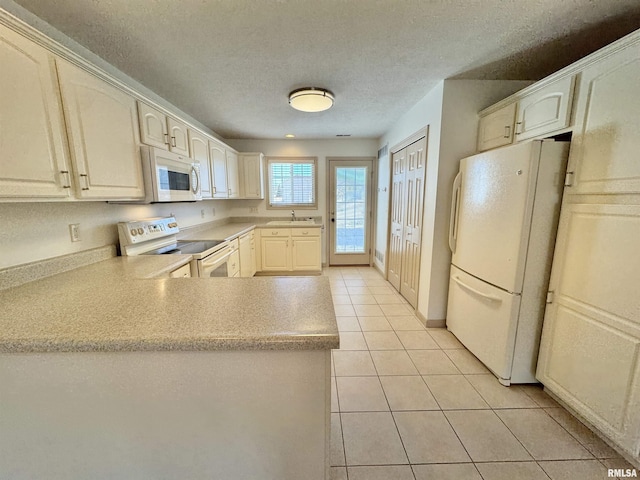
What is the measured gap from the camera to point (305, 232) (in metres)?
4.21

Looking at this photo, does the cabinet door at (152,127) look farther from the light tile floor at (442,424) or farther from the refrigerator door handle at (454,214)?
the refrigerator door handle at (454,214)

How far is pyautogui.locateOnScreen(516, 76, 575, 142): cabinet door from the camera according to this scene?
5.13 feet

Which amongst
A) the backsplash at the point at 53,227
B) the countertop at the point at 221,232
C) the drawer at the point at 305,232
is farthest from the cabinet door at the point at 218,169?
A: the drawer at the point at 305,232

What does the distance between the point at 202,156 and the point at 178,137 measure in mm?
520

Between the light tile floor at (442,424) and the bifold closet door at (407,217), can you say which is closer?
the light tile floor at (442,424)

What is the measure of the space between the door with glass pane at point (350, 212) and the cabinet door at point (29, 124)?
3787mm

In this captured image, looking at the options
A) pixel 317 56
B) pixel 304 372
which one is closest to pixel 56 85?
pixel 317 56

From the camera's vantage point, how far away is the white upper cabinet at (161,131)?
182 cm

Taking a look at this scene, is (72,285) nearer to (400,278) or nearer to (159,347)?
(159,347)

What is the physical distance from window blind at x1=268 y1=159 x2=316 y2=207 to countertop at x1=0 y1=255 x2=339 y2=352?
138 inches

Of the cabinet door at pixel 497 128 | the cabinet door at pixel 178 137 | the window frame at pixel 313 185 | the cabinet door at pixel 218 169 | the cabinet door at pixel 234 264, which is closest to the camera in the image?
the cabinet door at pixel 497 128

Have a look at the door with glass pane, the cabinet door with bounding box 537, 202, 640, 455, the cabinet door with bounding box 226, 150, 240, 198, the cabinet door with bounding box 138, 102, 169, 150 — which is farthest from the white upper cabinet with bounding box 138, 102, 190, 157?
the cabinet door with bounding box 537, 202, 640, 455

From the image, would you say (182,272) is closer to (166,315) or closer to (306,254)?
(166,315)

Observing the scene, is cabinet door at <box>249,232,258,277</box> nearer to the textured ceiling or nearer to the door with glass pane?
the door with glass pane
